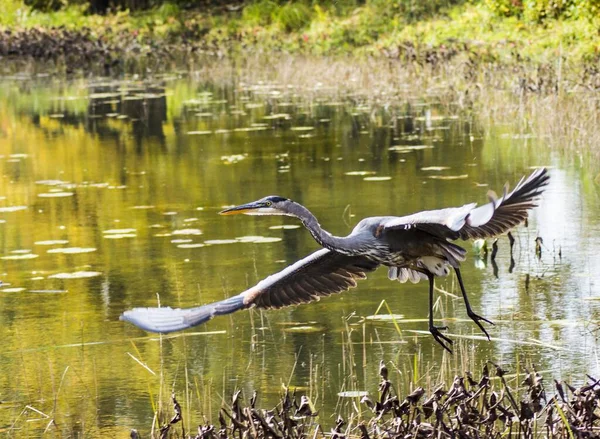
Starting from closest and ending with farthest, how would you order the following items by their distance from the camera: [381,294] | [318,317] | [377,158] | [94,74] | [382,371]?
[382,371] < [318,317] < [381,294] < [377,158] < [94,74]

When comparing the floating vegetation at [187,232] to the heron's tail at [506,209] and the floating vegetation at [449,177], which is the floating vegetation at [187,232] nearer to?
the floating vegetation at [449,177]

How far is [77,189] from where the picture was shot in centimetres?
1247

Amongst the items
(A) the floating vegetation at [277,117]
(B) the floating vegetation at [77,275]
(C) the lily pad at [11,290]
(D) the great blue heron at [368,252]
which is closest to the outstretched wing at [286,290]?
(D) the great blue heron at [368,252]

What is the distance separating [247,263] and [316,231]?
4095 mm

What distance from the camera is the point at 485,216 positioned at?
159 inches

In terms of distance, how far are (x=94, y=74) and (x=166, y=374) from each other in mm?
22303

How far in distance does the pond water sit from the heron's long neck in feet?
2.77

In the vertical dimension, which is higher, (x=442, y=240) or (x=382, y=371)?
(x=442, y=240)

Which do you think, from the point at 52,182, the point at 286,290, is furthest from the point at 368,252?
the point at 52,182

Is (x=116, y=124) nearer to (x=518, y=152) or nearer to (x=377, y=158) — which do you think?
(x=377, y=158)

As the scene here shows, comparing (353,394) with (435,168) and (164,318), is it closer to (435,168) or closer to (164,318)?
(164,318)

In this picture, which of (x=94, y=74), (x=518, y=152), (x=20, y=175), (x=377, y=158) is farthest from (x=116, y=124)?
(x=94, y=74)

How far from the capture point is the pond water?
20.2ft

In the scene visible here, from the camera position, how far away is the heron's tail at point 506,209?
4.06 meters
